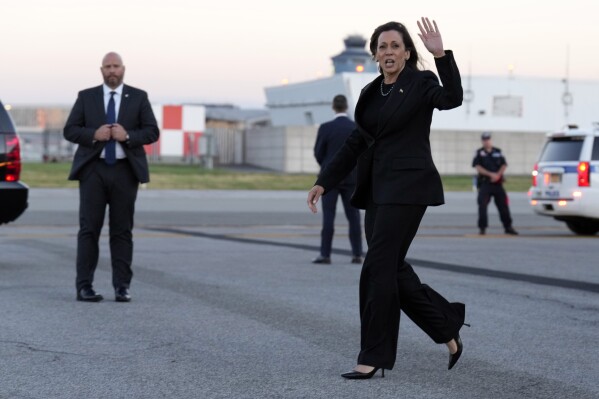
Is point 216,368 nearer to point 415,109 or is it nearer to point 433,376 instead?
point 433,376

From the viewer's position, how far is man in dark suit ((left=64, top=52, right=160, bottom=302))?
30.3 ft

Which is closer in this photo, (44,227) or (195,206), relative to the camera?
(44,227)

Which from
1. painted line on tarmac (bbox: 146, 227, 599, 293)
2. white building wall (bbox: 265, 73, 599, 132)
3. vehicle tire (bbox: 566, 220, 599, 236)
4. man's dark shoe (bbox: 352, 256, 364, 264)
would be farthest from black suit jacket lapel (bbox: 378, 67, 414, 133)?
white building wall (bbox: 265, 73, 599, 132)

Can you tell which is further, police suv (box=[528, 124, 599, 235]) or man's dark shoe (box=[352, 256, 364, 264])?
police suv (box=[528, 124, 599, 235])

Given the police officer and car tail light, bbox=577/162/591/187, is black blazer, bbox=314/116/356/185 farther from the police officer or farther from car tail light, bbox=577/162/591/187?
car tail light, bbox=577/162/591/187

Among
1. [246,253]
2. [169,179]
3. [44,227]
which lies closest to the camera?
[246,253]

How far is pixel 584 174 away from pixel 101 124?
1119 cm

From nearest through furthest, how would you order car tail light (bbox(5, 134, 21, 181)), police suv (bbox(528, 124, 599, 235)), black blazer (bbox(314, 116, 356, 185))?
car tail light (bbox(5, 134, 21, 181)) < black blazer (bbox(314, 116, 356, 185)) < police suv (bbox(528, 124, 599, 235))

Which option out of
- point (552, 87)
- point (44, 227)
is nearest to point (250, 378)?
point (44, 227)

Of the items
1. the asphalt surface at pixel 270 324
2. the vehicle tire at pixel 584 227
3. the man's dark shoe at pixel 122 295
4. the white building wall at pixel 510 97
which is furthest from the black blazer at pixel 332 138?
the white building wall at pixel 510 97

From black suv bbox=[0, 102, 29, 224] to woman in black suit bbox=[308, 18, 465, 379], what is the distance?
582 cm

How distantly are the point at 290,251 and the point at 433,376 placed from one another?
864cm

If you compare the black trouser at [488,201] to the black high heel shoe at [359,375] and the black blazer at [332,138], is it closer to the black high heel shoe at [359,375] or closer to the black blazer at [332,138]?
the black blazer at [332,138]

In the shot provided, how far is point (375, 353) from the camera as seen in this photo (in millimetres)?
6008
